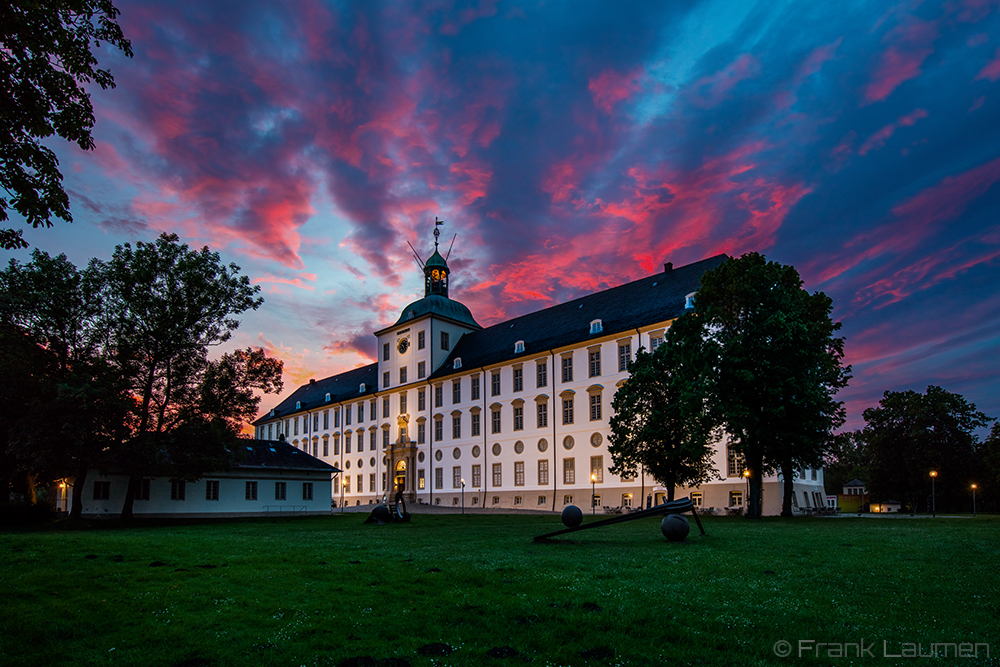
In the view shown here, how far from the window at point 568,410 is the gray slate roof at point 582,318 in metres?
4.37

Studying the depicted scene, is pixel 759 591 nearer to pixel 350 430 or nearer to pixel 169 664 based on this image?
pixel 169 664

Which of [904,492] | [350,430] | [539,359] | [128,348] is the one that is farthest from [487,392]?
[904,492]

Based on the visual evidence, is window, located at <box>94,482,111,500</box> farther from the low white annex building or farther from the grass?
the grass

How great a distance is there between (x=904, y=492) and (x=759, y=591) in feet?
209

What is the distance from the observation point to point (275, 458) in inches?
1934

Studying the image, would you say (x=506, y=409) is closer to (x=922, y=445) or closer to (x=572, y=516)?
(x=572, y=516)

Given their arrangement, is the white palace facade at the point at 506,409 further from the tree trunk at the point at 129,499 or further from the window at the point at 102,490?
the window at the point at 102,490

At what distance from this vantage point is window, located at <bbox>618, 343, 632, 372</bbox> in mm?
45006

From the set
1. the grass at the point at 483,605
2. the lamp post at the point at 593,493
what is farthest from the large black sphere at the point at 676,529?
the lamp post at the point at 593,493

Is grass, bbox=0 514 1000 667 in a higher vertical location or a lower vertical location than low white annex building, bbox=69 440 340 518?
higher

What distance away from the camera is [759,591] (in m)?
9.62

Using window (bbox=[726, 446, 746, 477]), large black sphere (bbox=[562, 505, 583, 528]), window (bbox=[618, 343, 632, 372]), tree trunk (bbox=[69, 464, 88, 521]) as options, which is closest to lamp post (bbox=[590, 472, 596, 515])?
window (bbox=[618, 343, 632, 372])

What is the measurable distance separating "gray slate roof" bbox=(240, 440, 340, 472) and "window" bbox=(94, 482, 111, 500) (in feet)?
26.1

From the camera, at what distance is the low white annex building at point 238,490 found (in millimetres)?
38688
